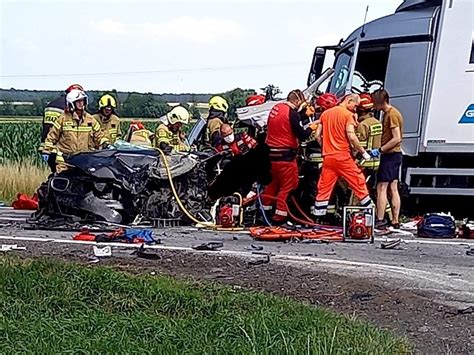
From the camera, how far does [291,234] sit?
10328 millimetres

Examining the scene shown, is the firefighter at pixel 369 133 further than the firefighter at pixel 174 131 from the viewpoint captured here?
No

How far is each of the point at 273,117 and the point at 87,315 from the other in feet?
18.3

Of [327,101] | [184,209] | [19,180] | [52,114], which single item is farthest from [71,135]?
[19,180]

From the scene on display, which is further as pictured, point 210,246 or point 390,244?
point 390,244

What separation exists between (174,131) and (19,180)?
16.1 feet

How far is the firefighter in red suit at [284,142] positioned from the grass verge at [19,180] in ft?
19.9

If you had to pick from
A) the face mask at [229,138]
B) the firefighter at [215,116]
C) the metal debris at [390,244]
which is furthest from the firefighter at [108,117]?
the metal debris at [390,244]

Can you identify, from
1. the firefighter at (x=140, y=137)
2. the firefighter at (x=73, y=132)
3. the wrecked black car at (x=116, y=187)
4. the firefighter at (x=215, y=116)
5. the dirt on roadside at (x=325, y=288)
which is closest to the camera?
the dirt on roadside at (x=325, y=288)

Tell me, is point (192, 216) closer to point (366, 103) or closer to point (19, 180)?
point (366, 103)

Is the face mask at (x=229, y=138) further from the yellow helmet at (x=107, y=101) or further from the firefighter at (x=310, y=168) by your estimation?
the yellow helmet at (x=107, y=101)

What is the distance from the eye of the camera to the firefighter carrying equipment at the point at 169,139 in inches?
489

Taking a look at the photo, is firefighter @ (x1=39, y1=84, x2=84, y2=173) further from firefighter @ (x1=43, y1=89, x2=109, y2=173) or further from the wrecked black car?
the wrecked black car

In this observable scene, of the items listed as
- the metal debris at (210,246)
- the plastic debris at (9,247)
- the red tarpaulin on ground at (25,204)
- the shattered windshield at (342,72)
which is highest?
the shattered windshield at (342,72)

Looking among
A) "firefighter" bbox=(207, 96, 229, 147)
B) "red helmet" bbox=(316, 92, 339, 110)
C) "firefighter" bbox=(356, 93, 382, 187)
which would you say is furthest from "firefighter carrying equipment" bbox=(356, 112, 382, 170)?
"firefighter" bbox=(207, 96, 229, 147)
